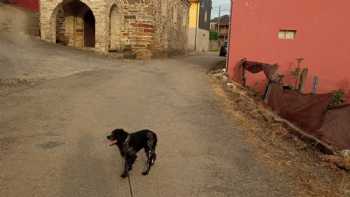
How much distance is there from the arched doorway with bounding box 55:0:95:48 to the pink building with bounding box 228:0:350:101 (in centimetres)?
1183

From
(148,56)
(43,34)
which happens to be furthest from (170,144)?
(43,34)

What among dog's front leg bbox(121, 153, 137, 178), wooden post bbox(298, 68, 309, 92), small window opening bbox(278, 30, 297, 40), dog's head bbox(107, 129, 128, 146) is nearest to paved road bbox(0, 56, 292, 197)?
dog's front leg bbox(121, 153, 137, 178)

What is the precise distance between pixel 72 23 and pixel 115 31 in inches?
127

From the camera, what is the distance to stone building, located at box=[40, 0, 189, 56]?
1931cm

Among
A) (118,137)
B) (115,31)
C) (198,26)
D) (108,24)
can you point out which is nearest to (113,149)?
(118,137)

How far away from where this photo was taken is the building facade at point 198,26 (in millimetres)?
37656

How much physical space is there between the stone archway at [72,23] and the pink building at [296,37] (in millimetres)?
11670

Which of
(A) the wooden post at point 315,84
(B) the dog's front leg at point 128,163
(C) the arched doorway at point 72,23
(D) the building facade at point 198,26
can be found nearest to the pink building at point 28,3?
(C) the arched doorway at point 72,23

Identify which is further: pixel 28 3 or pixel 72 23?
pixel 28 3

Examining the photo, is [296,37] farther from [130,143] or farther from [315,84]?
[130,143]

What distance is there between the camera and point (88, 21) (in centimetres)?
2230

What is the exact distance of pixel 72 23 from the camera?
21422mm

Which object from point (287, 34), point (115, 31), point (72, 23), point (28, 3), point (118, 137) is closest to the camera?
point (118, 137)

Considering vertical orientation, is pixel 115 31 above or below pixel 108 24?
below
